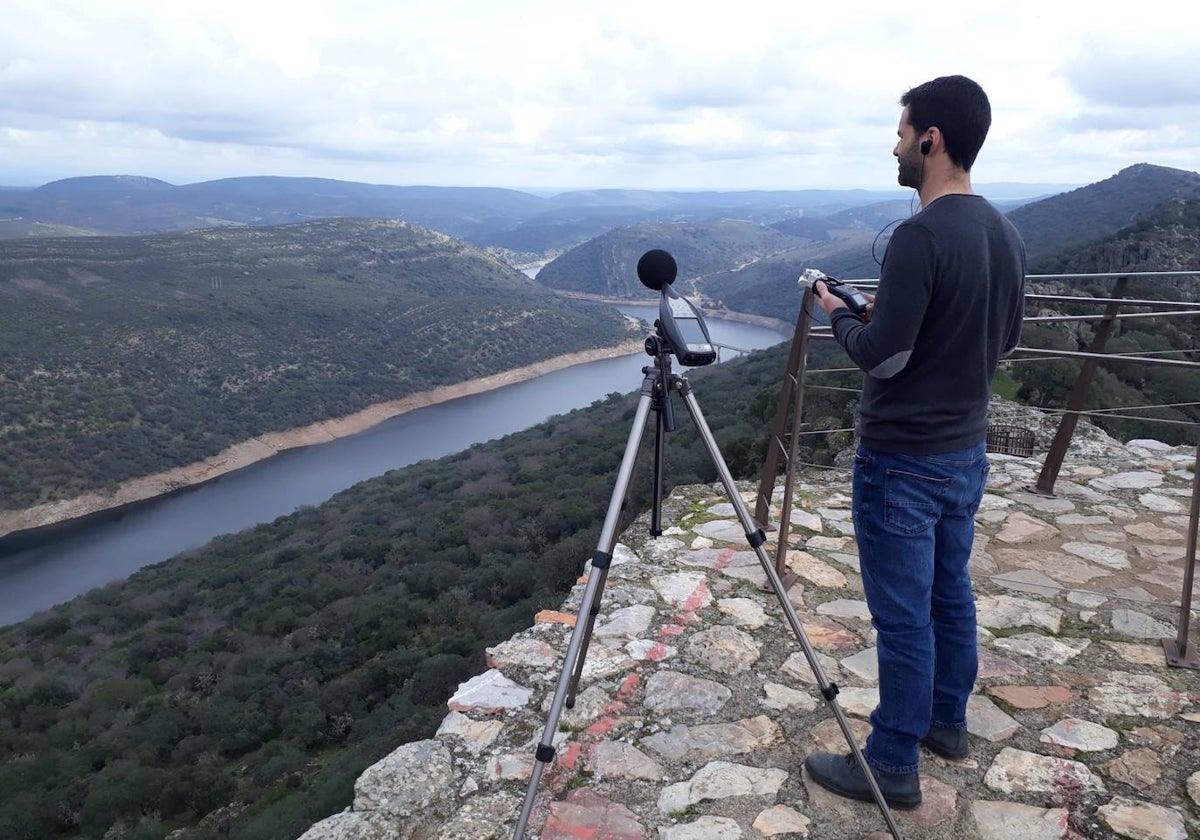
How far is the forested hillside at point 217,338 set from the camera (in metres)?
34.0

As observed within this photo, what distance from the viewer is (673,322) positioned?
1810 millimetres

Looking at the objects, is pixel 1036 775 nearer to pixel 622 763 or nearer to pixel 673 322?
pixel 622 763

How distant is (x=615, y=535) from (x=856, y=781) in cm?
87

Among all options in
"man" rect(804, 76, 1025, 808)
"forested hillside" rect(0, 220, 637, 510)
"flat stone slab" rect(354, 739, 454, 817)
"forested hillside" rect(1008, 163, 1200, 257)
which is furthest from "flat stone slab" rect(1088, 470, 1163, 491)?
"forested hillside" rect(1008, 163, 1200, 257)

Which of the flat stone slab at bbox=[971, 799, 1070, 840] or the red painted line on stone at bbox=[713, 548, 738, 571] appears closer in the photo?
the flat stone slab at bbox=[971, 799, 1070, 840]

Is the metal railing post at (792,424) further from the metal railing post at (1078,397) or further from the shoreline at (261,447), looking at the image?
the shoreline at (261,447)

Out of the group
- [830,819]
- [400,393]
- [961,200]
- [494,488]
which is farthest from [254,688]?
[400,393]

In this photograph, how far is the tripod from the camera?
1.60m

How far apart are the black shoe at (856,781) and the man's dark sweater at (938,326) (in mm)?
811

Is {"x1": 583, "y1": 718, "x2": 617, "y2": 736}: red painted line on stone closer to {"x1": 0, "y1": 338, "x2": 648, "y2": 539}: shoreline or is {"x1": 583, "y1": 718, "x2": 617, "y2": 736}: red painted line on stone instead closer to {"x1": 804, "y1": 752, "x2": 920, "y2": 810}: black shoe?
{"x1": 804, "y1": 752, "x2": 920, "y2": 810}: black shoe

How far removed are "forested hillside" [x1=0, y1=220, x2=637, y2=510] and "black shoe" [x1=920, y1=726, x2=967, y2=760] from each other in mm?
36998

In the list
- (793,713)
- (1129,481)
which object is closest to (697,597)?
(793,713)

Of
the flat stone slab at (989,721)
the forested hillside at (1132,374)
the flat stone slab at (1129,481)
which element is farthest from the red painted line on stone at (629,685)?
the forested hillside at (1132,374)

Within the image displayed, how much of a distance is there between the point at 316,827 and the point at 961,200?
2229 millimetres
